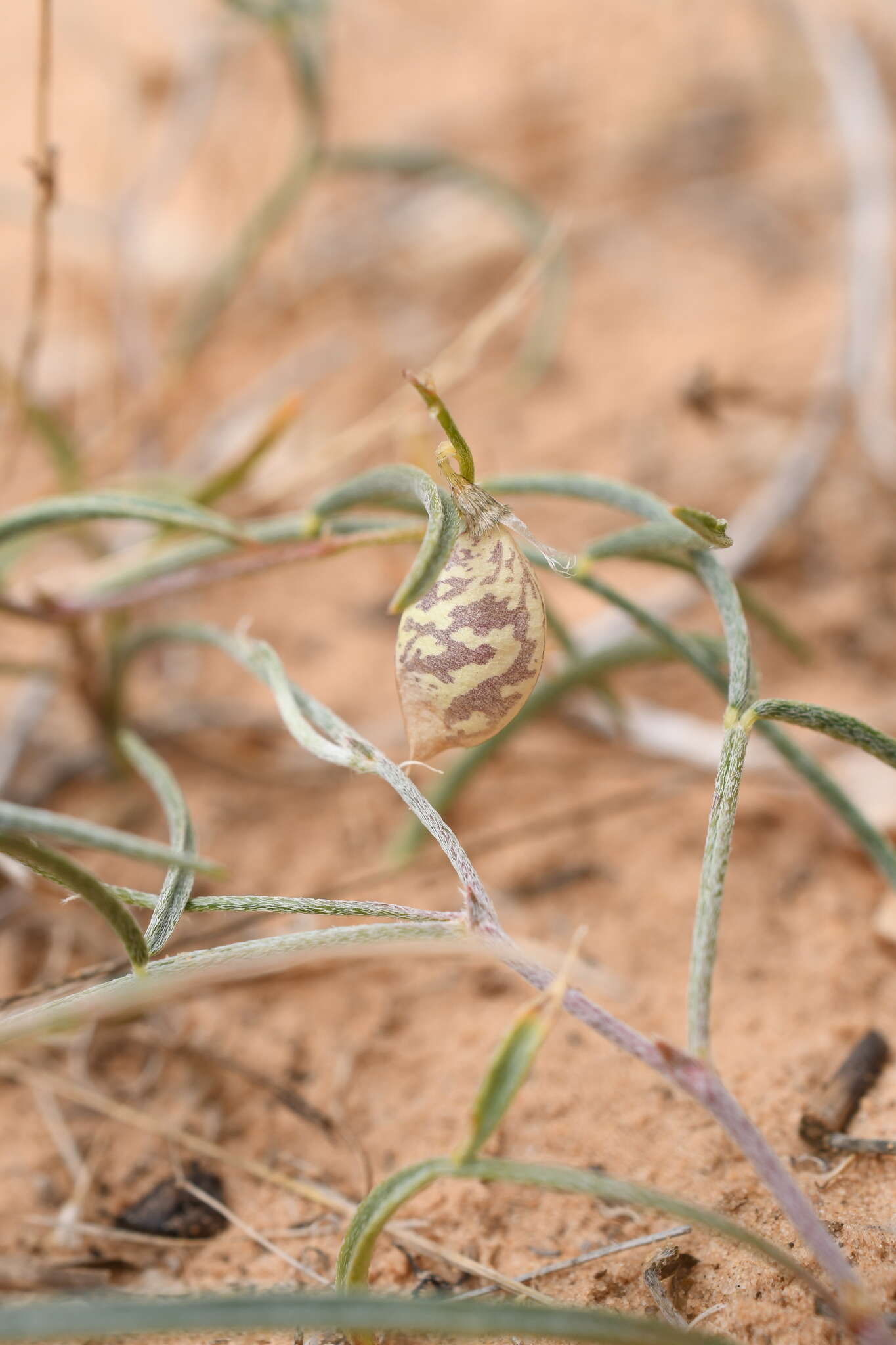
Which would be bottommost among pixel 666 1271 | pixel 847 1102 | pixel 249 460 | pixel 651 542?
pixel 666 1271

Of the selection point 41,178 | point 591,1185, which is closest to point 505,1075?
point 591,1185

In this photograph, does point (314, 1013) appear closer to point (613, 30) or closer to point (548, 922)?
point (548, 922)

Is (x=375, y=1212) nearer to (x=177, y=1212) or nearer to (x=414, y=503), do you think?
(x=177, y=1212)

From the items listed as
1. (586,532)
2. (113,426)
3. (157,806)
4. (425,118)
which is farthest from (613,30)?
(157,806)

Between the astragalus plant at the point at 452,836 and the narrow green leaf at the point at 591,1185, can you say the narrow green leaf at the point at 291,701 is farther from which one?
the narrow green leaf at the point at 591,1185

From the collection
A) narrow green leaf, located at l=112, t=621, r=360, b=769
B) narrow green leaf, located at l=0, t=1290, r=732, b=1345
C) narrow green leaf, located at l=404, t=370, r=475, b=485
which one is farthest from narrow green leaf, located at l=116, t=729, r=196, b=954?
narrow green leaf, located at l=404, t=370, r=475, b=485

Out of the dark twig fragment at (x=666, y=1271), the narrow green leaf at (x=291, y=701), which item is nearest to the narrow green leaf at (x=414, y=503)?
the narrow green leaf at (x=291, y=701)

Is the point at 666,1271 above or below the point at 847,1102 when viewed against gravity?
below

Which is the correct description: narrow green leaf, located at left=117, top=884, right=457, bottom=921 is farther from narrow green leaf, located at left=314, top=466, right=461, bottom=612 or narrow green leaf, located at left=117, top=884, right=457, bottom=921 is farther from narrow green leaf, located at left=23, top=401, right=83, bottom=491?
narrow green leaf, located at left=23, top=401, right=83, bottom=491
